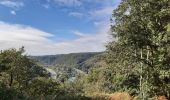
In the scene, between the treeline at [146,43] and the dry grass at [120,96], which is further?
the dry grass at [120,96]

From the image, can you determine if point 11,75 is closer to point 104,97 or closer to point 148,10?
point 104,97

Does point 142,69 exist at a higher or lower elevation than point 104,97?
higher

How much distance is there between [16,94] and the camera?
16016mm

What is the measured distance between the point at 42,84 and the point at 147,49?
16.6 meters

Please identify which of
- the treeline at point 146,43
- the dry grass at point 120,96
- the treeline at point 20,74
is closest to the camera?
the treeline at point 146,43

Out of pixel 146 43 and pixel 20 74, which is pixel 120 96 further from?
pixel 20 74

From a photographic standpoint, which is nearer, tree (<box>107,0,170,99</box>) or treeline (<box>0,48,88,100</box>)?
tree (<box>107,0,170,99</box>)

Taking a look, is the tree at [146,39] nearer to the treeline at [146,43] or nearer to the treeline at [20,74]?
the treeline at [146,43]

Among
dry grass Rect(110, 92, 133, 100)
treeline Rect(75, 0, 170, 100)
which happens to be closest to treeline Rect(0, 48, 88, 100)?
dry grass Rect(110, 92, 133, 100)

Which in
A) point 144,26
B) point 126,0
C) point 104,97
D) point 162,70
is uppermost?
point 126,0

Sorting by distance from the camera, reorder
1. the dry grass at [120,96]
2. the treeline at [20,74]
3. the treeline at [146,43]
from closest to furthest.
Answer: the treeline at [146,43] → the dry grass at [120,96] → the treeline at [20,74]

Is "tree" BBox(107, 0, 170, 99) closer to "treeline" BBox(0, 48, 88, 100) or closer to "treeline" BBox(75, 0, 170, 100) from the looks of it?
"treeline" BBox(75, 0, 170, 100)

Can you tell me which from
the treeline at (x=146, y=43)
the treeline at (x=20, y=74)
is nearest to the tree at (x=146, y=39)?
the treeline at (x=146, y=43)

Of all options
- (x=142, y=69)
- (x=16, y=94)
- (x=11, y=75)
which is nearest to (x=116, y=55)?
(x=142, y=69)
